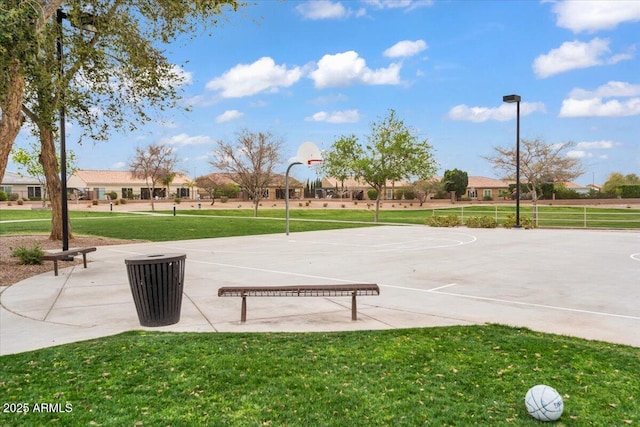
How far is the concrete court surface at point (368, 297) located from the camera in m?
6.92

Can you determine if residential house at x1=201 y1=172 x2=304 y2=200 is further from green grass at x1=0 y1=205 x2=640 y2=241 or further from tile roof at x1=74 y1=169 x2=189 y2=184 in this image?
green grass at x1=0 y1=205 x2=640 y2=241

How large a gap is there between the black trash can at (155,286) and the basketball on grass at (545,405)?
4.77m

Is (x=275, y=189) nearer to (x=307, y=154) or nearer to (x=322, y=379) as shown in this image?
(x=307, y=154)

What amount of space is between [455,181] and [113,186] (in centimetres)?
5619

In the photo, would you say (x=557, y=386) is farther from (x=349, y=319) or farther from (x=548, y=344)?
(x=349, y=319)

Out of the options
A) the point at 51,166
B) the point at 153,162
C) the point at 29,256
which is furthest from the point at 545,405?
the point at 153,162

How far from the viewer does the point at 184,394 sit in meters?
4.40

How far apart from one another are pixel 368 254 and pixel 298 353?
10114 millimetres

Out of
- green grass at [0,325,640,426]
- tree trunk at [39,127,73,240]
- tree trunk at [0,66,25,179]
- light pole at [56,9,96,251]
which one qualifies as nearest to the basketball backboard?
tree trunk at [39,127,73,240]

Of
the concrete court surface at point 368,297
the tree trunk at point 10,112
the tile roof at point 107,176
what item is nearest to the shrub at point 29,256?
the concrete court surface at point 368,297

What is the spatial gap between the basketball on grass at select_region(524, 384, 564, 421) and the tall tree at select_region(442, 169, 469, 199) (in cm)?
7822

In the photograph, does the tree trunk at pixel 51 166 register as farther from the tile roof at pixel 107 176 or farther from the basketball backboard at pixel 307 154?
the tile roof at pixel 107 176

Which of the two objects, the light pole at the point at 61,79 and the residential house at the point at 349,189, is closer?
the light pole at the point at 61,79

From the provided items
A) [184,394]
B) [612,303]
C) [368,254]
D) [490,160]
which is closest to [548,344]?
[612,303]
